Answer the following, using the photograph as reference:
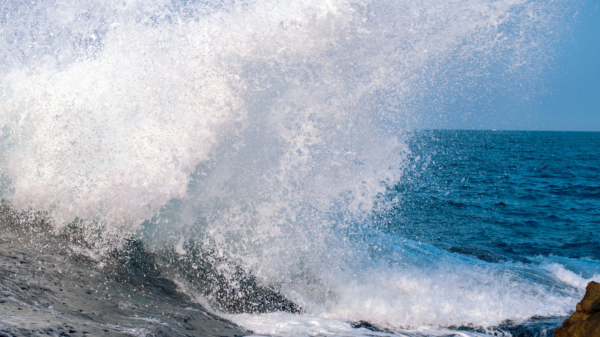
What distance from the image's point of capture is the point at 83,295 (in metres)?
3.39

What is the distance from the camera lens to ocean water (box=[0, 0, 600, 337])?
4754 mm

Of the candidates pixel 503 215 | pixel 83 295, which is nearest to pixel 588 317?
pixel 83 295

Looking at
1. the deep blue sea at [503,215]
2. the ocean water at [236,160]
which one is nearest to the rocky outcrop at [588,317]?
the ocean water at [236,160]

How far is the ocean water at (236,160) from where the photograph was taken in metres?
4.75

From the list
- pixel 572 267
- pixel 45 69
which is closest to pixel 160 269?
pixel 45 69

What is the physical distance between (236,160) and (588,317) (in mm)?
4978

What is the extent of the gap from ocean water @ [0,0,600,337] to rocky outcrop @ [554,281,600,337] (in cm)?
136

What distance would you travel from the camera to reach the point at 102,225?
5027mm

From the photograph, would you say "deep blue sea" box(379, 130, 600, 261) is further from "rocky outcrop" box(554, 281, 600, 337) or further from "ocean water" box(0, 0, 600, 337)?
"rocky outcrop" box(554, 281, 600, 337)

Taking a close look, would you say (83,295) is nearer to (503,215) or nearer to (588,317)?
(588,317)

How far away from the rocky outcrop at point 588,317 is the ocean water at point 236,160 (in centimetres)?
136

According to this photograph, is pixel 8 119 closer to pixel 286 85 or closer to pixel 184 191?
pixel 184 191

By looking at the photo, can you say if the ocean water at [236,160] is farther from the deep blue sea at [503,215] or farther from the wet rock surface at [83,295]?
the deep blue sea at [503,215]

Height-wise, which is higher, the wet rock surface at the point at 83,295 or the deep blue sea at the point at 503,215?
the deep blue sea at the point at 503,215
